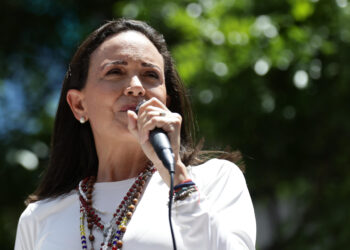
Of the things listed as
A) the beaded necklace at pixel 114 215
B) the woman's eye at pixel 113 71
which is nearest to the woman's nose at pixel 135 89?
the woman's eye at pixel 113 71

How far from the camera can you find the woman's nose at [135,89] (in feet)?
9.34

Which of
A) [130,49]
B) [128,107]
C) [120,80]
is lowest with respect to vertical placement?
[128,107]

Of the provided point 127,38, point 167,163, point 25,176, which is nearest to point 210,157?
point 127,38

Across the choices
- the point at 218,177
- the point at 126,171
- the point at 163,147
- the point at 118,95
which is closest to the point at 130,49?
the point at 118,95

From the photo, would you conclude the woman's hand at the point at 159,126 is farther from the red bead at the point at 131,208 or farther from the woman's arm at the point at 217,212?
the red bead at the point at 131,208

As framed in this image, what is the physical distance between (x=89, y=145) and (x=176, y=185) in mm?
1009

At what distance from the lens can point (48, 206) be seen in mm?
→ 3107

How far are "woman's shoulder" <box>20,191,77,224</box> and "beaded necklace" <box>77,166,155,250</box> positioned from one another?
0.25 ft

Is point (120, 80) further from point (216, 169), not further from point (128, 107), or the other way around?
point (216, 169)

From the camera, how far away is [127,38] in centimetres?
311

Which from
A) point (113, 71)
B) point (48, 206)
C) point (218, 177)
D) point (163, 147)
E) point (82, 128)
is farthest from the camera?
point (82, 128)

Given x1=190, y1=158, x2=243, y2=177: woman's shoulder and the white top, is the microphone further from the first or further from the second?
x1=190, y1=158, x2=243, y2=177: woman's shoulder

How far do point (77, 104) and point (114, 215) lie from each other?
2.08 feet

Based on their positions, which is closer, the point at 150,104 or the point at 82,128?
the point at 150,104
